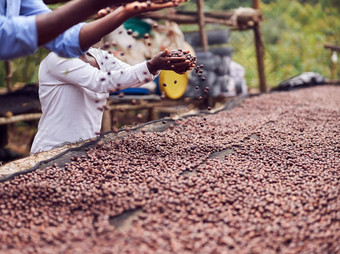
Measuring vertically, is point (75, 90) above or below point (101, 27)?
below

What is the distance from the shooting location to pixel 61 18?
1.23 metres

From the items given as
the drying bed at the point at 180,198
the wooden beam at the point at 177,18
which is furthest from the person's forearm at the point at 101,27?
the wooden beam at the point at 177,18

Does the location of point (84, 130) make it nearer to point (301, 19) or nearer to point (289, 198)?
point (289, 198)

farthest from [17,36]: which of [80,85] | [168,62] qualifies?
[168,62]

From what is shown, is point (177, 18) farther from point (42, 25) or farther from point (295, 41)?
point (295, 41)

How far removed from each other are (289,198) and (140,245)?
702 millimetres

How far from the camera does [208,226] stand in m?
1.30

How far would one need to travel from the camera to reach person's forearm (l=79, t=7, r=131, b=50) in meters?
1.36

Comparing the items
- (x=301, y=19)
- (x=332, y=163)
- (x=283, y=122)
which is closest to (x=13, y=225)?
(x=332, y=163)

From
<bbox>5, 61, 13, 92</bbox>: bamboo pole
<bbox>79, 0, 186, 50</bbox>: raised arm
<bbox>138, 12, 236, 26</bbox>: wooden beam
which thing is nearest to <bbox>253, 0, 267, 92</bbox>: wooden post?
<bbox>138, 12, 236, 26</bbox>: wooden beam

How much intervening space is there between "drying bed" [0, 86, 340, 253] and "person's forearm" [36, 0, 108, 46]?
0.67m

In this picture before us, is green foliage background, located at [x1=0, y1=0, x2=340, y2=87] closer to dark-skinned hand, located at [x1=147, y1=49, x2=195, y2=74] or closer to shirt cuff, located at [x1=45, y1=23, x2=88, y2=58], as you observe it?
dark-skinned hand, located at [x1=147, y1=49, x2=195, y2=74]

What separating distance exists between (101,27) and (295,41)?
10.2 m

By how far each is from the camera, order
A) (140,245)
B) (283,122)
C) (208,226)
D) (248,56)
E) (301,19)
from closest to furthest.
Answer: (140,245)
(208,226)
(283,122)
(248,56)
(301,19)
